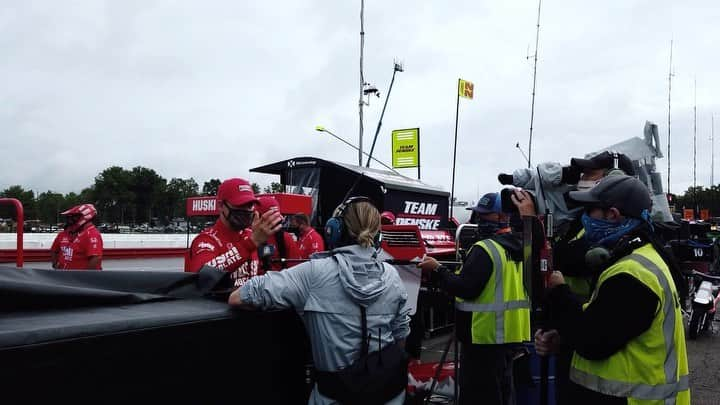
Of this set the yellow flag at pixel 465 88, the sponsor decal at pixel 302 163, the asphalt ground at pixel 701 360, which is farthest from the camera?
the yellow flag at pixel 465 88

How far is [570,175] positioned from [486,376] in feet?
5.11

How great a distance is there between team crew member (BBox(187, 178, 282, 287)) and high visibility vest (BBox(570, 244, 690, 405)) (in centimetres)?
206

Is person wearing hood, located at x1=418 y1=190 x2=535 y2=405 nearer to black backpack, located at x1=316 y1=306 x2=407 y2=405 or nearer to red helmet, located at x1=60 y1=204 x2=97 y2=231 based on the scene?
black backpack, located at x1=316 y1=306 x2=407 y2=405

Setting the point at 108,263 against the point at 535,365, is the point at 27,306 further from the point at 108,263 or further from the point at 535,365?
the point at 108,263

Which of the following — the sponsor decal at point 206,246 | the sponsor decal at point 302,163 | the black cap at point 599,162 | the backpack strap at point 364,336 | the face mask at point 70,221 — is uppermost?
the sponsor decal at point 302,163

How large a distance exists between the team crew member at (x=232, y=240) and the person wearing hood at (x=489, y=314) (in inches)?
53.7

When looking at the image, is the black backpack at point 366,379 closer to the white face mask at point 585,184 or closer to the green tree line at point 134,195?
the white face mask at point 585,184

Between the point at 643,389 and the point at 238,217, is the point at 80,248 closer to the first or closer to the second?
the point at 238,217

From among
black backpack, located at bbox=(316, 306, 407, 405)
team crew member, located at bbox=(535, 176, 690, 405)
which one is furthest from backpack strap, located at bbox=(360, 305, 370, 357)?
team crew member, located at bbox=(535, 176, 690, 405)

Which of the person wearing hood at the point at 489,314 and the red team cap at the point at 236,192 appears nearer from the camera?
the red team cap at the point at 236,192

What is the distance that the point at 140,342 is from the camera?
1757 millimetres

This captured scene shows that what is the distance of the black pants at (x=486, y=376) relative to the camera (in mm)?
3512

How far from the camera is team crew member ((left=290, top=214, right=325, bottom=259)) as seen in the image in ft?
22.3

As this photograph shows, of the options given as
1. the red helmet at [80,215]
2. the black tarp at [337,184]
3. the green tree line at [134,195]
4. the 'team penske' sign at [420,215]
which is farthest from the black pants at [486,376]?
the green tree line at [134,195]
